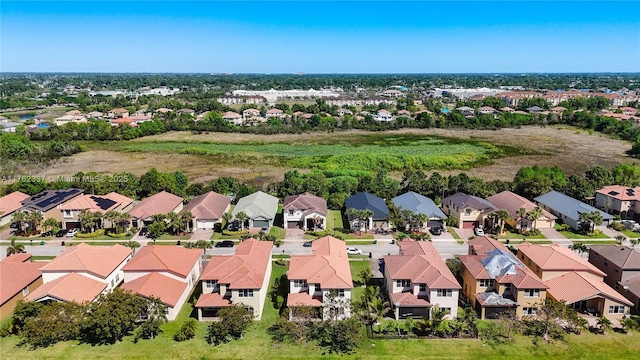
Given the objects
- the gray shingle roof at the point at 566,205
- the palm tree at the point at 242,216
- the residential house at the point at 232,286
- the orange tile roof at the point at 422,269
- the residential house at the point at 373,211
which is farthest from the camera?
the gray shingle roof at the point at 566,205

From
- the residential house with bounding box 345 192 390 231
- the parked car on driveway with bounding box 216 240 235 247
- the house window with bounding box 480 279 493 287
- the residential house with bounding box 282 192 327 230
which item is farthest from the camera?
the residential house with bounding box 282 192 327 230

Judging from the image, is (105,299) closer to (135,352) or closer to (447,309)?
(135,352)

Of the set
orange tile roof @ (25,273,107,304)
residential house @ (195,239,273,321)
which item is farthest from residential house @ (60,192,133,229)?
residential house @ (195,239,273,321)

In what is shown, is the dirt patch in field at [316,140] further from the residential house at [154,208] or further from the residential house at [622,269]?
A: the residential house at [622,269]

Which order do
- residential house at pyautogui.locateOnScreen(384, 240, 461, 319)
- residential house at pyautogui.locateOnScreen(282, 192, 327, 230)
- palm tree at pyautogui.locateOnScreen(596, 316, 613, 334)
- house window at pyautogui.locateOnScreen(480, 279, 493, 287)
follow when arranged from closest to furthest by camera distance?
palm tree at pyautogui.locateOnScreen(596, 316, 613, 334)
residential house at pyautogui.locateOnScreen(384, 240, 461, 319)
house window at pyautogui.locateOnScreen(480, 279, 493, 287)
residential house at pyautogui.locateOnScreen(282, 192, 327, 230)

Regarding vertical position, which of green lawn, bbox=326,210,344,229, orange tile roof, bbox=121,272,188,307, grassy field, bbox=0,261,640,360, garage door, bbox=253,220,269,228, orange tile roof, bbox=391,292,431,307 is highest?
orange tile roof, bbox=121,272,188,307

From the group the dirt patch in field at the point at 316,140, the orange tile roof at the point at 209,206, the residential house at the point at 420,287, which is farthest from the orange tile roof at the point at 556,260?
the dirt patch in field at the point at 316,140

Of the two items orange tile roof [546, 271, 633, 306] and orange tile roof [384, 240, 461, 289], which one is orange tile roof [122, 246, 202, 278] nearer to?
orange tile roof [384, 240, 461, 289]

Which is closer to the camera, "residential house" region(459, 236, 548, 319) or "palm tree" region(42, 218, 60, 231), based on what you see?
"residential house" region(459, 236, 548, 319)
